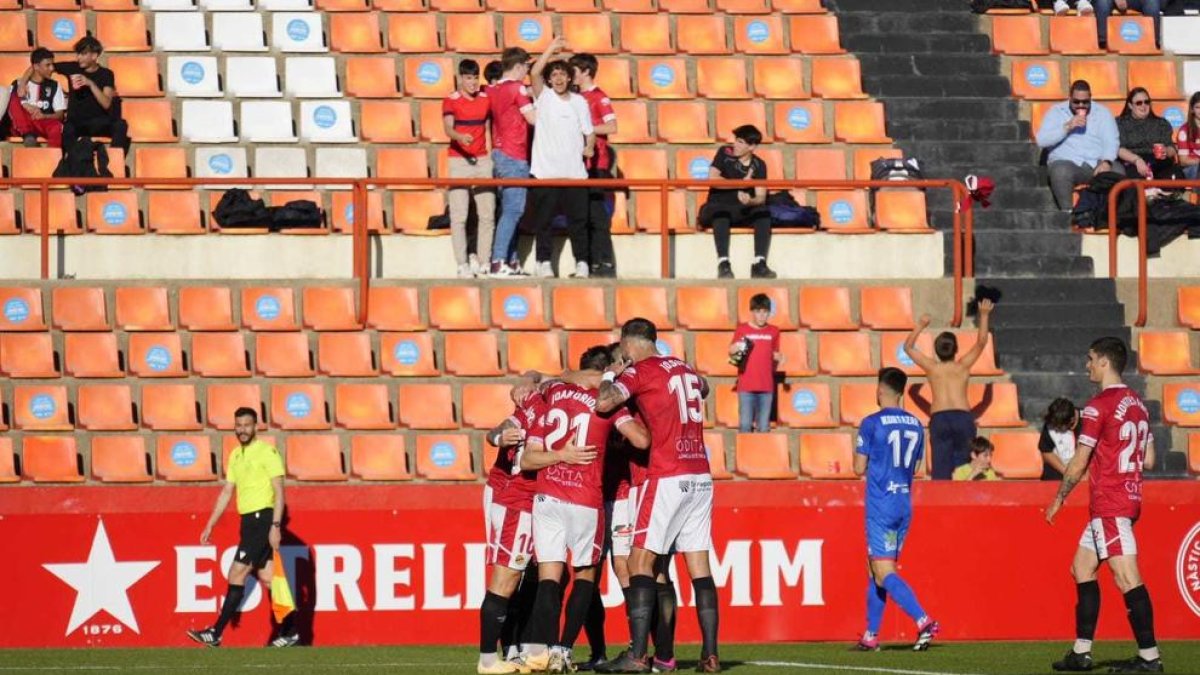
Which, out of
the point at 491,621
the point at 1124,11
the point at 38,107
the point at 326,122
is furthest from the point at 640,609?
the point at 1124,11

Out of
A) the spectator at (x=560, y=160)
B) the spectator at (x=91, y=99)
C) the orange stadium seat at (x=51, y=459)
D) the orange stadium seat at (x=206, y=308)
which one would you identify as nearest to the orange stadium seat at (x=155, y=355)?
the orange stadium seat at (x=206, y=308)

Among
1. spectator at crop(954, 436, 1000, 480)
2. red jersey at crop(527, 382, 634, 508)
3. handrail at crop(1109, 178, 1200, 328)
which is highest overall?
handrail at crop(1109, 178, 1200, 328)

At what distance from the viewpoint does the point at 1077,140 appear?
2136 cm

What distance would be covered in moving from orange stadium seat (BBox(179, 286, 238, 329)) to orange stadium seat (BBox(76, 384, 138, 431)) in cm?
91

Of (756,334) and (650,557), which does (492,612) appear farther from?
(756,334)

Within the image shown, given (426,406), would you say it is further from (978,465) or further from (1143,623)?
(1143,623)

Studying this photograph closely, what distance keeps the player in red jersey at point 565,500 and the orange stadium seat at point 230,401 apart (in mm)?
6066

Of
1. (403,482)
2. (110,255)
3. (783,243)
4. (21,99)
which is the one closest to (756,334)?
(783,243)

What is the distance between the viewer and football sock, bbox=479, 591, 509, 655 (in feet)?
42.1

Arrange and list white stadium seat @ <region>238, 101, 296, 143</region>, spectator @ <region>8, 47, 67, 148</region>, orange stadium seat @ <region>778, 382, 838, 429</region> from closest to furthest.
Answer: orange stadium seat @ <region>778, 382, 838, 429</region> → spectator @ <region>8, 47, 67, 148</region> → white stadium seat @ <region>238, 101, 296, 143</region>

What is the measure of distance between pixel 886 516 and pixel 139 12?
36.5 ft

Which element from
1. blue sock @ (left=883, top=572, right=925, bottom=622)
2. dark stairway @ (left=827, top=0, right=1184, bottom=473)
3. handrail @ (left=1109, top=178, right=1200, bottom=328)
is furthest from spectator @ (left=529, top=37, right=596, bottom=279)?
blue sock @ (left=883, top=572, right=925, bottom=622)

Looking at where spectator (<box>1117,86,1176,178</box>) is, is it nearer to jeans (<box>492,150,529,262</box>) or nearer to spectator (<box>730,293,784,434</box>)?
spectator (<box>730,293,784,434</box>)

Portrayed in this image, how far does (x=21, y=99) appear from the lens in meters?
20.8
